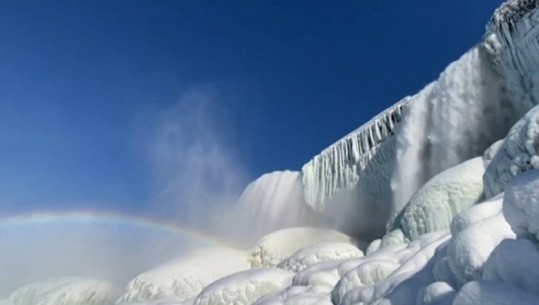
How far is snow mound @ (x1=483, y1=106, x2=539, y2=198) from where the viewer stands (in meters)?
6.04

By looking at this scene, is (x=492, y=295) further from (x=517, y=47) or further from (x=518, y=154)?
(x=517, y=47)

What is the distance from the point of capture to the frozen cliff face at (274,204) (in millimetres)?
18766

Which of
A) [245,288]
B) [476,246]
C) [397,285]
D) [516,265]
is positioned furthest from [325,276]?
[516,265]

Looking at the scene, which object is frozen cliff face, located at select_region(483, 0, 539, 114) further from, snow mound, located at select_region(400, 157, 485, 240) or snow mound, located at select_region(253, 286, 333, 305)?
snow mound, located at select_region(253, 286, 333, 305)

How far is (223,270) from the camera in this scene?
12.7 metres

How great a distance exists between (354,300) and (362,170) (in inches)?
451

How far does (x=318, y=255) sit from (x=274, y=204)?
447 inches

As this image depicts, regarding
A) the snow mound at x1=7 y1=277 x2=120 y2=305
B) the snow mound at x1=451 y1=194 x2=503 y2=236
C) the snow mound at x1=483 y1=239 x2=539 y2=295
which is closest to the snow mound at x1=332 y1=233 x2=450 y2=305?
the snow mound at x1=451 y1=194 x2=503 y2=236

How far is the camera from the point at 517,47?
35.0ft

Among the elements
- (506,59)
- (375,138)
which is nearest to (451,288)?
(506,59)

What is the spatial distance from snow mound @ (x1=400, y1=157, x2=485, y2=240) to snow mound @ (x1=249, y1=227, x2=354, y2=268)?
5016mm

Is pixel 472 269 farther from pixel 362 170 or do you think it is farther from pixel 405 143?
pixel 362 170

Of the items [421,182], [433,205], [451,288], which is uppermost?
[421,182]

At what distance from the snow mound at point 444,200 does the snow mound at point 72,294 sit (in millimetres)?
8392
